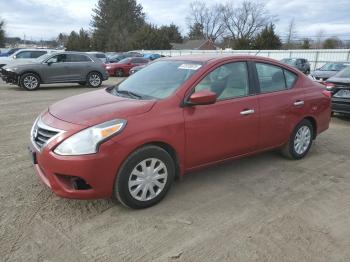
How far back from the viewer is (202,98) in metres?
3.95

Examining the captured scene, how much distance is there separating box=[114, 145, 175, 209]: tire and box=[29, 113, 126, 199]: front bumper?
11 centimetres

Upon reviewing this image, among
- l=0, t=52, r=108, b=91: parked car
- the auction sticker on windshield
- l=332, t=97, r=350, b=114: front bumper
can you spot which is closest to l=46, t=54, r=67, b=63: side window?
l=0, t=52, r=108, b=91: parked car

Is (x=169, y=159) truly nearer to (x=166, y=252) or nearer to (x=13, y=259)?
(x=166, y=252)

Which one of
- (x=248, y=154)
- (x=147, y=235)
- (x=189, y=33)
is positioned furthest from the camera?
(x=189, y=33)

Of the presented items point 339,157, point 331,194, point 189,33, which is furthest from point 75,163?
point 189,33

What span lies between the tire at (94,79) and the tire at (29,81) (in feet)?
7.45

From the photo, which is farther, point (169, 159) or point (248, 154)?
point (248, 154)

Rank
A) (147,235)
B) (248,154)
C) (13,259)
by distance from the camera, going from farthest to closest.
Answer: (248,154) → (147,235) → (13,259)

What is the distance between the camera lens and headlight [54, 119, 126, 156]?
342 centimetres

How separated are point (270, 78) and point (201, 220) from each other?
245cm

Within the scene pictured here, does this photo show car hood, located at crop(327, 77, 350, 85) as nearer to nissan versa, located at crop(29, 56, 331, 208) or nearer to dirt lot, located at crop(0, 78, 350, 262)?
nissan versa, located at crop(29, 56, 331, 208)

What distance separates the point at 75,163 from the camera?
3.39 metres

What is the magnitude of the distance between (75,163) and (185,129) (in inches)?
49.0

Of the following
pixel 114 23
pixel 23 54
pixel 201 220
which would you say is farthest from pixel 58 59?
pixel 114 23
